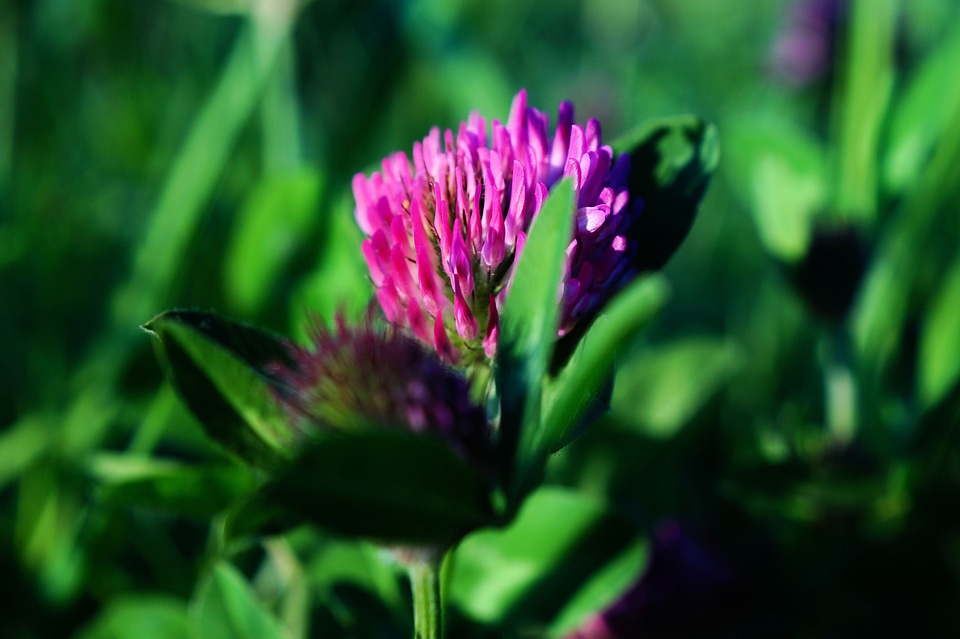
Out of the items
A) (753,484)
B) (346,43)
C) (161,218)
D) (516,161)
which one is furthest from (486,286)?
(346,43)

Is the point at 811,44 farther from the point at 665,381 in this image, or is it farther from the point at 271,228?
the point at 271,228

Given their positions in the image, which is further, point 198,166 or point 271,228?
point 198,166

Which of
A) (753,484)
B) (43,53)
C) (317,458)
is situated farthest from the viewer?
(43,53)

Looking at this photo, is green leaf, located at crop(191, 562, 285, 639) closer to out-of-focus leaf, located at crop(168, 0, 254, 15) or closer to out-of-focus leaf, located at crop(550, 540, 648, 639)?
out-of-focus leaf, located at crop(550, 540, 648, 639)

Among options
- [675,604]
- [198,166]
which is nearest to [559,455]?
[675,604]

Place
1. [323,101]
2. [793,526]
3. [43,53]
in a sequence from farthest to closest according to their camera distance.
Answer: [323,101] < [43,53] < [793,526]

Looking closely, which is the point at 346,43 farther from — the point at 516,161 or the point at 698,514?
the point at 516,161

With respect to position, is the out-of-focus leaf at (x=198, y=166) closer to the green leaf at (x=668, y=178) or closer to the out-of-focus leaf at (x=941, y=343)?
the green leaf at (x=668, y=178)
